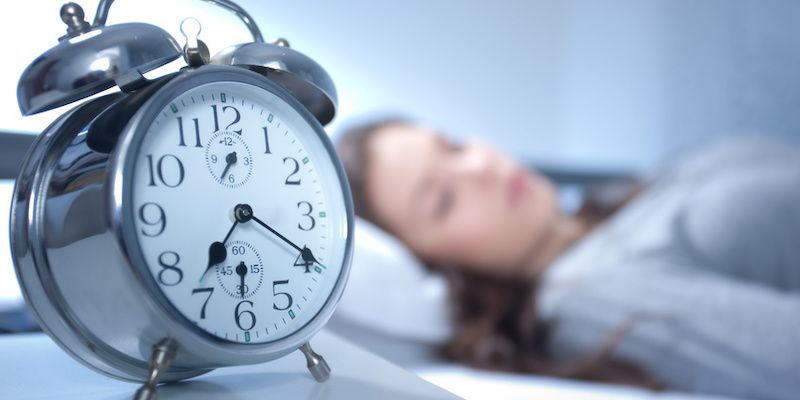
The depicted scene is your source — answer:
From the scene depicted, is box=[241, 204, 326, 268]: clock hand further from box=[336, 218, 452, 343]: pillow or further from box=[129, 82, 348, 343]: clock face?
box=[336, 218, 452, 343]: pillow

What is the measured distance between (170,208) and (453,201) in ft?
3.48

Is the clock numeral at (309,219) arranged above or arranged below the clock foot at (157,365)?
above

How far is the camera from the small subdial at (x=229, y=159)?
0.36 m

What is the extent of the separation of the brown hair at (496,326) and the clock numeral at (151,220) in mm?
755

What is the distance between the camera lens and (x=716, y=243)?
3.89 feet

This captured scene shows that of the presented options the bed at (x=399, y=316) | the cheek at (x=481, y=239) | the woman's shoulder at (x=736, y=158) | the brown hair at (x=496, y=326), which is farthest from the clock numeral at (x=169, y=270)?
the woman's shoulder at (x=736, y=158)

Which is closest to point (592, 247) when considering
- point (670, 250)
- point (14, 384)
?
point (670, 250)

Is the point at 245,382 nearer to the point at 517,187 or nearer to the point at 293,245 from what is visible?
the point at 293,245

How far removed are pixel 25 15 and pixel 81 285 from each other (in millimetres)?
498

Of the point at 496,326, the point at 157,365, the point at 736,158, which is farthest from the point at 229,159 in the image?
Answer: the point at 736,158

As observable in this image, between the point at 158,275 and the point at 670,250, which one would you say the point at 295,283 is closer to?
the point at 158,275

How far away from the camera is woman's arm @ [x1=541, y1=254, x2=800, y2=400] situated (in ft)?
2.68

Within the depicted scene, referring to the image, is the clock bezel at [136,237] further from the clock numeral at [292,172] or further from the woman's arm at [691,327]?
the woman's arm at [691,327]

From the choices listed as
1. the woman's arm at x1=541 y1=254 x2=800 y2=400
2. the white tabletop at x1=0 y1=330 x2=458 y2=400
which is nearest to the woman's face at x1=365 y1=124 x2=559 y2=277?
the woman's arm at x1=541 y1=254 x2=800 y2=400
